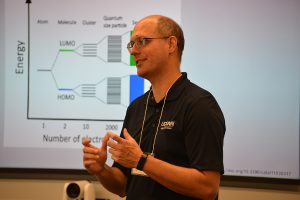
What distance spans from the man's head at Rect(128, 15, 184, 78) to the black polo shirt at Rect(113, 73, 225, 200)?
0.37 ft

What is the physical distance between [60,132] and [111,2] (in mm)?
1073

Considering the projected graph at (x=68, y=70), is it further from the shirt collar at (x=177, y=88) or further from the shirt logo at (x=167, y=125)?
the shirt logo at (x=167, y=125)

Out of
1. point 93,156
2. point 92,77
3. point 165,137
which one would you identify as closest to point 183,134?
point 165,137

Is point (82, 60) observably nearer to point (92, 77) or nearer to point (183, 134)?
point (92, 77)

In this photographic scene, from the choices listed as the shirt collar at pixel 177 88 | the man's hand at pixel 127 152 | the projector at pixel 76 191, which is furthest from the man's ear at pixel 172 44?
the projector at pixel 76 191

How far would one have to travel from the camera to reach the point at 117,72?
304cm

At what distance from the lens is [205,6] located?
2.91 meters

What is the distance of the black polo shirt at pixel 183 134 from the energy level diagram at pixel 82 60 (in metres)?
1.23

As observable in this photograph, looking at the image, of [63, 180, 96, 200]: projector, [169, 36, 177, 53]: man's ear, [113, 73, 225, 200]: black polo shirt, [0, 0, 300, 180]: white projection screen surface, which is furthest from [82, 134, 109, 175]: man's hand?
[0, 0, 300, 180]: white projection screen surface

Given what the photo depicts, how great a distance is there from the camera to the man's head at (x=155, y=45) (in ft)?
5.87

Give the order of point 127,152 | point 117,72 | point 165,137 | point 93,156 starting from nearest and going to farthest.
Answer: point 127,152, point 165,137, point 93,156, point 117,72

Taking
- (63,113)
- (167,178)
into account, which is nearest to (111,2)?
(63,113)

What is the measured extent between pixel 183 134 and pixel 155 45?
433mm

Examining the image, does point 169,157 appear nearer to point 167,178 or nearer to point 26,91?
point 167,178
